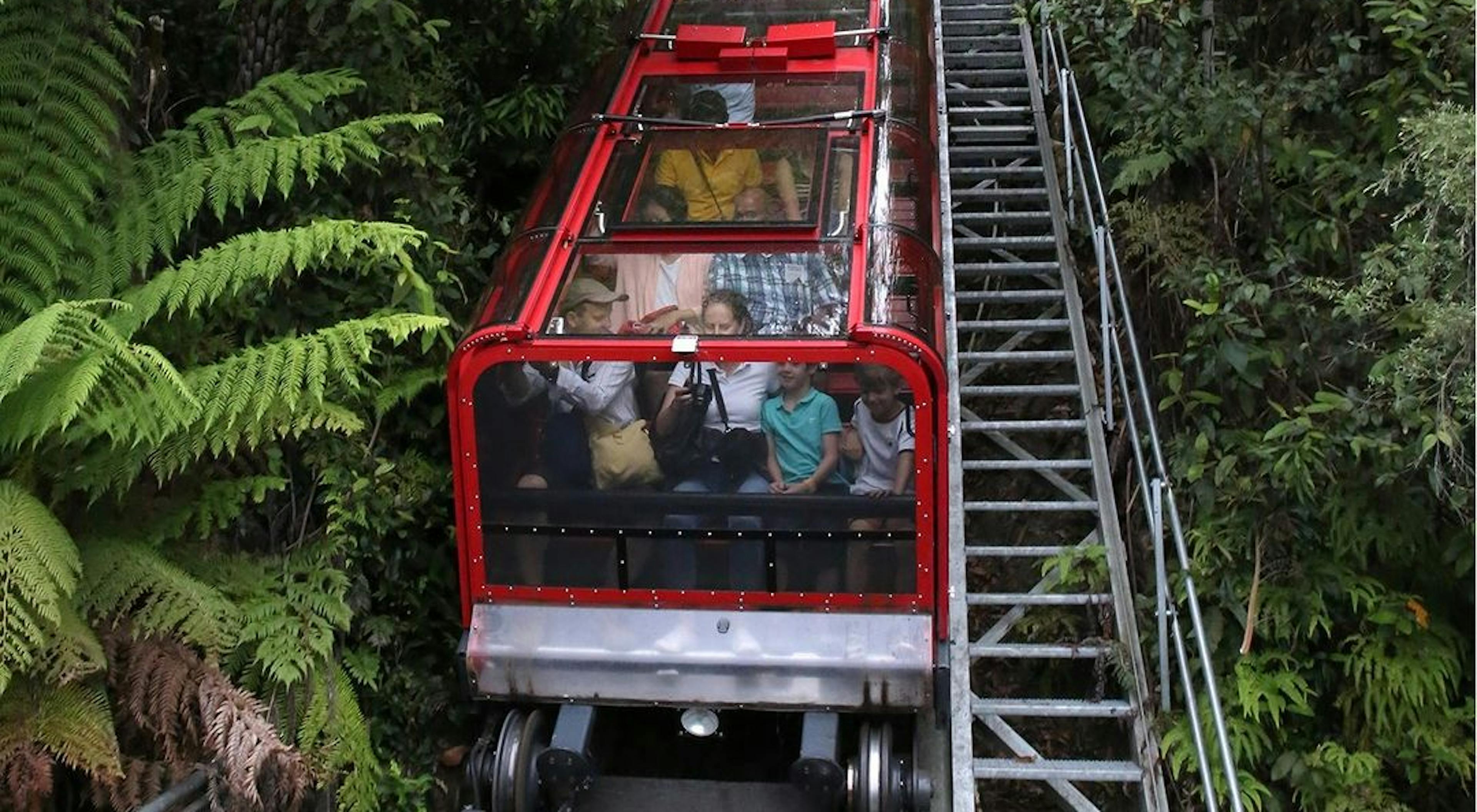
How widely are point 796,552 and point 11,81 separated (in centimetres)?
327

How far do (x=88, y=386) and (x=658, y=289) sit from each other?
2272 mm

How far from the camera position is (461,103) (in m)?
6.81

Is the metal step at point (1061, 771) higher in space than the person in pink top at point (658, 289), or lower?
lower

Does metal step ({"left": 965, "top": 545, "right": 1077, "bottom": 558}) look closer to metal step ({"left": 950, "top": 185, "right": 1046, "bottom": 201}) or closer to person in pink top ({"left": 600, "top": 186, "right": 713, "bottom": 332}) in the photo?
person in pink top ({"left": 600, "top": 186, "right": 713, "bottom": 332})

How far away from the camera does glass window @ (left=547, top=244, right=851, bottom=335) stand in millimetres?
4973

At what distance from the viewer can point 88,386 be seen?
352 cm

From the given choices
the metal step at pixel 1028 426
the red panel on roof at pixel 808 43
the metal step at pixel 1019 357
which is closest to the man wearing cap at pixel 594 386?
the metal step at pixel 1028 426

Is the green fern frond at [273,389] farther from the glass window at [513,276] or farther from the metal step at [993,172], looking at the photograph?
the metal step at [993,172]

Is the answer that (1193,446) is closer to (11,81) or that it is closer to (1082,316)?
(1082,316)

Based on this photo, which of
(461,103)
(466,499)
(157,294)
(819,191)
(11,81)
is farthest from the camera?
(461,103)

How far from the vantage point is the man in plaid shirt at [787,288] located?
4.93 metres

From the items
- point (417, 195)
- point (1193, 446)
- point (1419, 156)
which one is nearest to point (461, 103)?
point (417, 195)

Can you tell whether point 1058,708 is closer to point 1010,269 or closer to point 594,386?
point 594,386

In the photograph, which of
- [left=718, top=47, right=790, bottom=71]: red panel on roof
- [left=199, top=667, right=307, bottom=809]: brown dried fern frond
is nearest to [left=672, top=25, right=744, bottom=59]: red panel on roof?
[left=718, top=47, right=790, bottom=71]: red panel on roof
